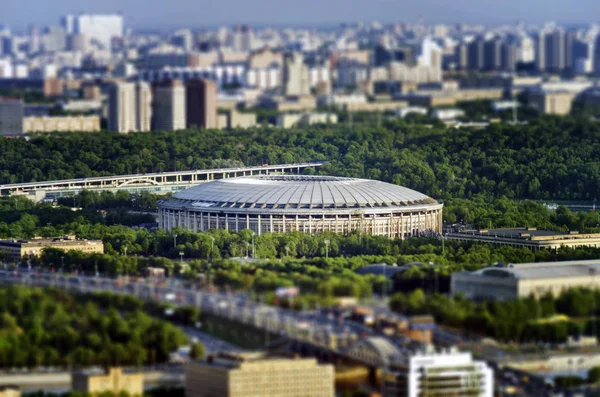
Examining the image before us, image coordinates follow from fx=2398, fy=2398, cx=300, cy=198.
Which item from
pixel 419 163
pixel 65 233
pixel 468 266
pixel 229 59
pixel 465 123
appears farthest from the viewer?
pixel 229 59

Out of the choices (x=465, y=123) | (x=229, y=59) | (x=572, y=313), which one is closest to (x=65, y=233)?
(x=572, y=313)

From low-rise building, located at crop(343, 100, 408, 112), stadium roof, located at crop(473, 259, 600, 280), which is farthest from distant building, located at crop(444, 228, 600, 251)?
low-rise building, located at crop(343, 100, 408, 112)

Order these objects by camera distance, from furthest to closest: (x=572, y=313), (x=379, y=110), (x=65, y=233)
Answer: (x=379, y=110) → (x=65, y=233) → (x=572, y=313)

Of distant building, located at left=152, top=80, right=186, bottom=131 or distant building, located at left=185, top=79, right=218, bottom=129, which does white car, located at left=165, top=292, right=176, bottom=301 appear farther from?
distant building, located at left=152, top=80, right=186, bottom=131

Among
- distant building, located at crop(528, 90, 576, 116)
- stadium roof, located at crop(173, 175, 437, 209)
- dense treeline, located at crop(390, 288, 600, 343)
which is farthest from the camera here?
distant building, located at crop(528, 90, 576, 116)

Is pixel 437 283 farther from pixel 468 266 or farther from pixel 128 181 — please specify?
pixel 128 181

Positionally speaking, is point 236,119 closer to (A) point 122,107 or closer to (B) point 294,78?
(A) point 122,107

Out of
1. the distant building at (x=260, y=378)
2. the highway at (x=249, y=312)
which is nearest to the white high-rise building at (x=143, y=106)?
the highway at (x=249, y=312)
